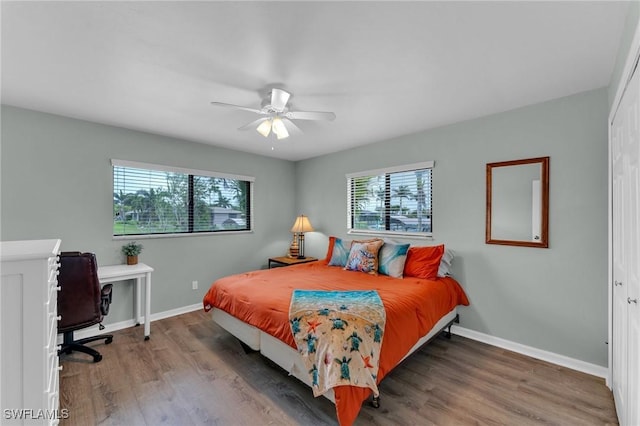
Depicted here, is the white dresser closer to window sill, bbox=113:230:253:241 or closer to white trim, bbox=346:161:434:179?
window sill, bbox=113:230:253:241

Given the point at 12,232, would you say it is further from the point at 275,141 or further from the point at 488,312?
the point at 488,312

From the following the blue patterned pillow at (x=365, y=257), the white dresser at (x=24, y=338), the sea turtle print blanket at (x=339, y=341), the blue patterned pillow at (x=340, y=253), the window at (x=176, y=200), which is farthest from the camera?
the blue patterned pillow at (x=340, y=253)

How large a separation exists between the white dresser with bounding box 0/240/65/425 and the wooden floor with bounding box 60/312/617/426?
3.27 feet

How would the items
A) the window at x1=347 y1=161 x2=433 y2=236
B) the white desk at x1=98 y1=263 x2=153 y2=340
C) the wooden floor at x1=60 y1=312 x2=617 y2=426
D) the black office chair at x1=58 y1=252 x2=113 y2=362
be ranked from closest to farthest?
1. the wooden floor at x1=60 y1=312 x2=617 y2=426
2. the black office chair at x1=58 y1=252 x2=113 y2=362
3. the white desk at x1=98 y1=263 x2=153 y2=340
4. the window at x1=347 y1=161 x2=433 y2=236

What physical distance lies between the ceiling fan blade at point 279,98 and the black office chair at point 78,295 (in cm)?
210

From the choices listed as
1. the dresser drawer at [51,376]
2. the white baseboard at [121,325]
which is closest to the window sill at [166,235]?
the white baseboard at [121,325]

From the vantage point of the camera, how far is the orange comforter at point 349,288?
6.14 feet

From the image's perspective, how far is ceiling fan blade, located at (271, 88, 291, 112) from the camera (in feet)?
7.19

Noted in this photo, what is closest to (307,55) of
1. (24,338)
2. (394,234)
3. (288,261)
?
(24,338)

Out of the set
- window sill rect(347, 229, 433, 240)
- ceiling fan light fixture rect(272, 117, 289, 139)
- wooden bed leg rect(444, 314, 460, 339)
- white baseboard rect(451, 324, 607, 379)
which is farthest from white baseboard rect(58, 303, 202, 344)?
white baseboard rect(451, 324, 607, 379)

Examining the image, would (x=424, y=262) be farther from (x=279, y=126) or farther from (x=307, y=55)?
(x=307, y=55)

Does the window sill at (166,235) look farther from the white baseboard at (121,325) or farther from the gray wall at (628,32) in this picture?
the gray wall at (628,32)

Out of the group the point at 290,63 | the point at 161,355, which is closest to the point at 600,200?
the point at 290,63

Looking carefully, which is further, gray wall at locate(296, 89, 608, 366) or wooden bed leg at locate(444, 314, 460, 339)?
wooden bed leg at locate(444, 314, 460, 339)
